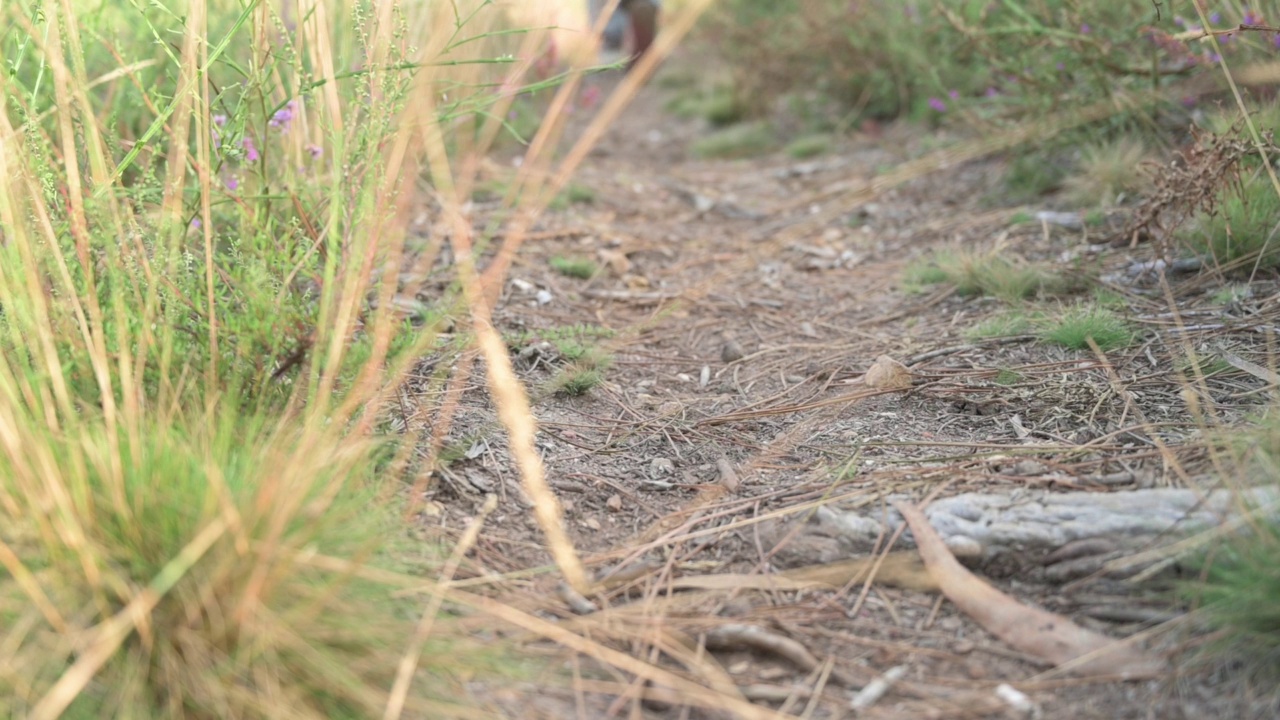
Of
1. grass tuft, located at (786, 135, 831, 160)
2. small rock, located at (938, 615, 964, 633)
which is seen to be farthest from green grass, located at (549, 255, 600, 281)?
grass tuft, located at (786, 135, 831, 160)

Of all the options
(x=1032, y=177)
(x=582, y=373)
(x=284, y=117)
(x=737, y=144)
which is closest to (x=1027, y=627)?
(x=582, y=373)

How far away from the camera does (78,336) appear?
168cm

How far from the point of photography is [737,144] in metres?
5.08

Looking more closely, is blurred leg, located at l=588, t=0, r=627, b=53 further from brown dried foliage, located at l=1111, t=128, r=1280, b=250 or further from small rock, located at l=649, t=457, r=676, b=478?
small rock, located at l=649, t=457, r=676, b=478

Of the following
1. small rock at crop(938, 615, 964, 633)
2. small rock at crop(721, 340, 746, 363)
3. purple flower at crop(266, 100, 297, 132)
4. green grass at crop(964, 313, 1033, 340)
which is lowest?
small rock at crop(938, 615, 964, 633)

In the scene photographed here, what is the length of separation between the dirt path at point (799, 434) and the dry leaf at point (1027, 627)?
27 millimetres

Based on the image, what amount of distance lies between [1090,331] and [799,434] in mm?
766

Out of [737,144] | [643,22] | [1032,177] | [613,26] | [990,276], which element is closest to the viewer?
[990,276]

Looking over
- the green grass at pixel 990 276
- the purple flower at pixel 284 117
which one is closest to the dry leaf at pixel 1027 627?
the green grass at pixel 990 276

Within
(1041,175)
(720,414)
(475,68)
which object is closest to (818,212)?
(1041,175)

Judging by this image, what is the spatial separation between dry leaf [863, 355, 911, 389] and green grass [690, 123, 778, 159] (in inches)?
115

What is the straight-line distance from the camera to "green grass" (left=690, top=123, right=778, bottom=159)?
5043 mm

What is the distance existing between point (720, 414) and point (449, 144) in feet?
7.70

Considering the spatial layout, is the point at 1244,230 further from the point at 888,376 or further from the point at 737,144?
the point at 737,144
